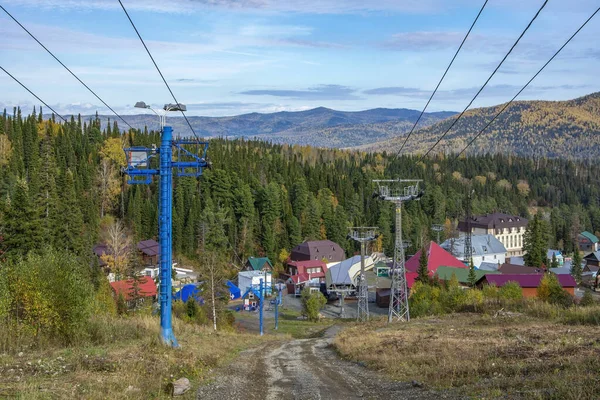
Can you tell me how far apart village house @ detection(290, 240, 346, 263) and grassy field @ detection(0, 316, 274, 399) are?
5650 centimetres

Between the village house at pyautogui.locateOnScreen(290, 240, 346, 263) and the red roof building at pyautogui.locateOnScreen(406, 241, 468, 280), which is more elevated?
the red roof building at pyautogui.locateOnScreen(406, 241, 468, 280)

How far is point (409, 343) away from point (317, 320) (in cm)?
3254

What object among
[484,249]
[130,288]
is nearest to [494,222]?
[484,249]

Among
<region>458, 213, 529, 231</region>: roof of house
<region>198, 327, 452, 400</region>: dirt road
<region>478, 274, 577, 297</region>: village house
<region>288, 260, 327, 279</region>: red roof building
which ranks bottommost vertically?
<region>288, 260, 327, 279</region>: red roof building

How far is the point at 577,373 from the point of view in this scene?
10.2 meters

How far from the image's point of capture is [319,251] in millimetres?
76188

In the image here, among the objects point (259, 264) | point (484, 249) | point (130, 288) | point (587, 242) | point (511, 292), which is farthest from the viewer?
point (587, 242)

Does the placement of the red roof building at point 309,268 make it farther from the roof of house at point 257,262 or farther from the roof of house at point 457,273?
the roof of house at point 457,273

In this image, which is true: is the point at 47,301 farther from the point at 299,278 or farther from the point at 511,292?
the point at 299,278

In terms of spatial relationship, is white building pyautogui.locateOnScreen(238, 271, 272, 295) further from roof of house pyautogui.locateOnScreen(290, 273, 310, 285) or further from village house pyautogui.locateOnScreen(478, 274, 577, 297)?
village house pyautogui.locateOnScreen(478, 274, 577, 297)

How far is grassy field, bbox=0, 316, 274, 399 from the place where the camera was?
33.2ft

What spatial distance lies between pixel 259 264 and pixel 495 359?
58606mm

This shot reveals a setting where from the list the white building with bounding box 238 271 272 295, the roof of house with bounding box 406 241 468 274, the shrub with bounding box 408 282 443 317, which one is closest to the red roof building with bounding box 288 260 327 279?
the white building with bounding box 238 271 272 295

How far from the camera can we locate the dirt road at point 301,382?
37.6 feet
